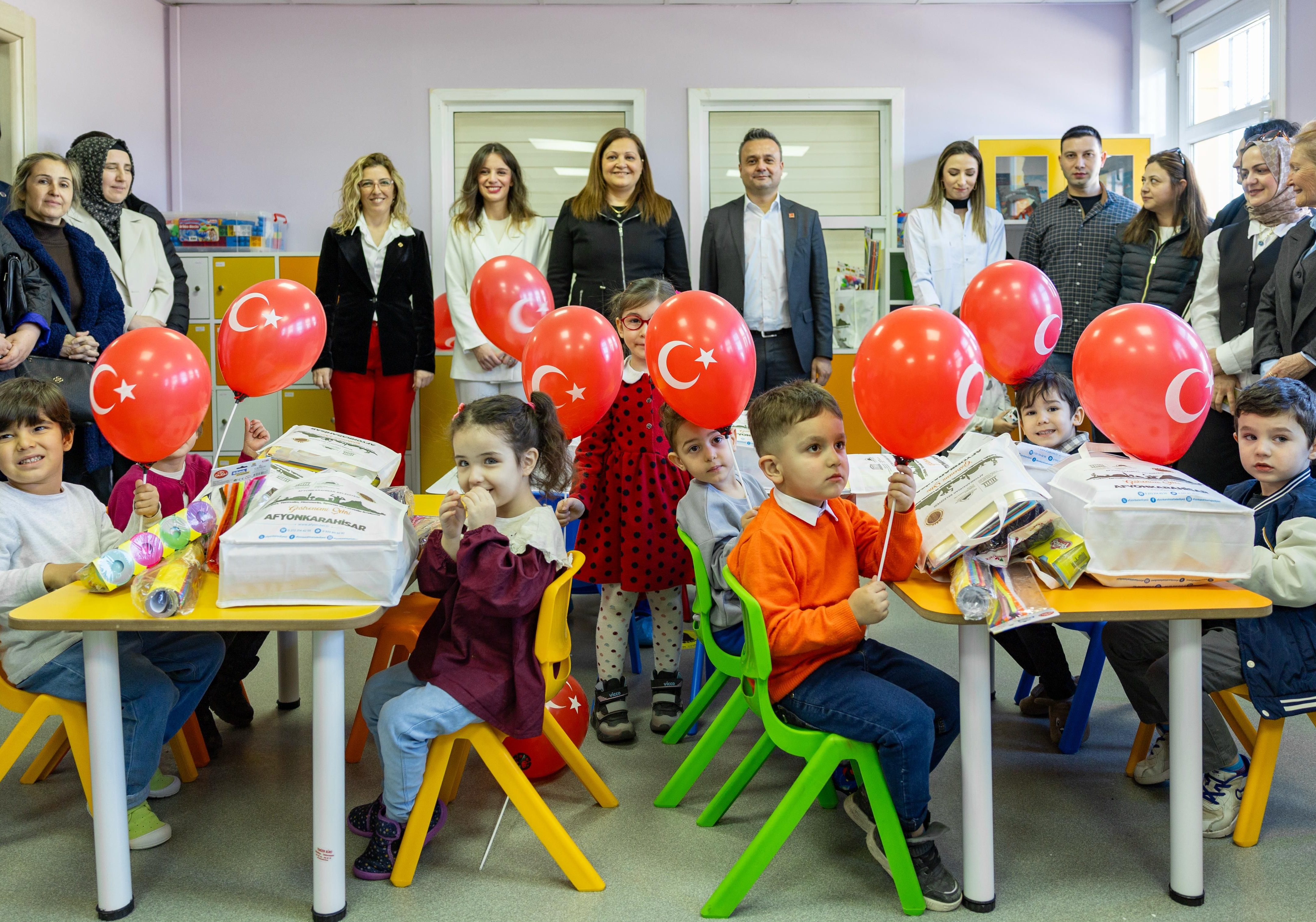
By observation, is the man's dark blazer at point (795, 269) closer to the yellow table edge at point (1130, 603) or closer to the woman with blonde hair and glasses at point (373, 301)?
the woman with blonde hair and glasses at point (373, 301)

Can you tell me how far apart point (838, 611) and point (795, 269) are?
7.17ft

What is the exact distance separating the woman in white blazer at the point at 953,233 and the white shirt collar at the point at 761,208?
674mm

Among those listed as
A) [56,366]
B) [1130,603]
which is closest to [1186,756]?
[1130,603]

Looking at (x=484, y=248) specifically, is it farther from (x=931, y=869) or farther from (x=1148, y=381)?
(x=931, y=869)

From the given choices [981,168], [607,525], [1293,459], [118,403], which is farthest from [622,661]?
[981,168]

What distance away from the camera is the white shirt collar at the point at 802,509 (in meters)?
1.78

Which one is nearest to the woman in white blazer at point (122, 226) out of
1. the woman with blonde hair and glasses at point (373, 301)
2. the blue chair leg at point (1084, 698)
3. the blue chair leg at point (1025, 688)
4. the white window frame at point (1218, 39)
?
the woman with blonde hair and glasses at point (373, 301)

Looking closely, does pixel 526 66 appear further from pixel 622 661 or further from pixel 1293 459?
pixel 1293 459

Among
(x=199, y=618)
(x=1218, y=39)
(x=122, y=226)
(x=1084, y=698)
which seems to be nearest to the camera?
(x=199, y=618)

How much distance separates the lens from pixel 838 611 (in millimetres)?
1672

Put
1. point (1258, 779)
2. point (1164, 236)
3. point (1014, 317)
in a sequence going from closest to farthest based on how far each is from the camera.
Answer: point (1258, 779) < point (1014, 317) < point (1164, 236)

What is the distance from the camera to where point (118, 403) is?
187cm

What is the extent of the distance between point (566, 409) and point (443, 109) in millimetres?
4003

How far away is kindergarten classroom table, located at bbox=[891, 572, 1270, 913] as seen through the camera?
1611 mm
